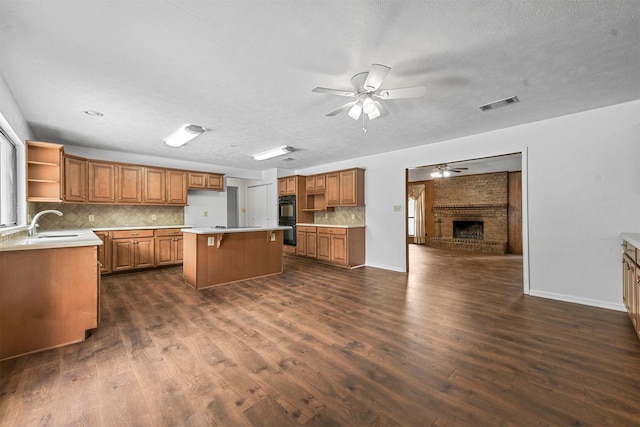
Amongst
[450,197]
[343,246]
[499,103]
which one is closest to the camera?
[499,103]

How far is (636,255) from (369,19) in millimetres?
2973

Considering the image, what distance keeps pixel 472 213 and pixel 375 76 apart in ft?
24.9

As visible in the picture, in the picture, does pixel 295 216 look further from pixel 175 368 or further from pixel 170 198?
pixel 175 368

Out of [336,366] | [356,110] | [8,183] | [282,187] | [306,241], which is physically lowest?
[336,366]

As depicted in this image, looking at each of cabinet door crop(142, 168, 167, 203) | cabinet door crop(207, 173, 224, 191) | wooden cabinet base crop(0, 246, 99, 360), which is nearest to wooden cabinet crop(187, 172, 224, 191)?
cabinet door crop(207, 173, 224, 191)

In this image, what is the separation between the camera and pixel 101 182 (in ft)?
16.0

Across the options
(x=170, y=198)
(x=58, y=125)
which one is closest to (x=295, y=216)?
(x=170, y=198)

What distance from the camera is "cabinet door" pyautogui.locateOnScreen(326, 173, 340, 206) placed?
604 cm

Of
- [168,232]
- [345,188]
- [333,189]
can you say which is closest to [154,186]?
[168,232]

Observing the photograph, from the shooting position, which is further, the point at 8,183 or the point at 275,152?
the point at 275,152

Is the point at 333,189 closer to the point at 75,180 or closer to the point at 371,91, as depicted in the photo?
the point at 371,91

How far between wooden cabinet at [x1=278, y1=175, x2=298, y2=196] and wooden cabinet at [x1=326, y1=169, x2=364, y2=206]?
100 cm

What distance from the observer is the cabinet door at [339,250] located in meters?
5.48

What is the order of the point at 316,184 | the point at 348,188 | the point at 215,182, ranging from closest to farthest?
the point at 348,188 → the point at 215,182 → the point at 316,184
